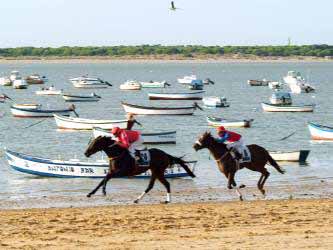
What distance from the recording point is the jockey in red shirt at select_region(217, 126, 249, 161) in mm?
28266

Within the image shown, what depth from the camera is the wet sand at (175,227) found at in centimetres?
1892

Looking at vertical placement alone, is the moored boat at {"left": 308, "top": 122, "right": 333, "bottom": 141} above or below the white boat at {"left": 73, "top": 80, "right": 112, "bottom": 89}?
above

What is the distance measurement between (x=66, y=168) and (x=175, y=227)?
1880 cm

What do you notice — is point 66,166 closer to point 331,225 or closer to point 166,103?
point 331,225

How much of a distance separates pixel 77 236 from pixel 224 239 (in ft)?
10.2

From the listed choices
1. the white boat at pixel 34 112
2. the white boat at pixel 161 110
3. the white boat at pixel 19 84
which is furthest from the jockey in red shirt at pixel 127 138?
the white boat at pixel 19 84

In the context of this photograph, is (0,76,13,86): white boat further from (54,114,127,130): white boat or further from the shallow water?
(54,114,127,130): white boat

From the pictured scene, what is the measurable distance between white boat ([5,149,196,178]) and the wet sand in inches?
475

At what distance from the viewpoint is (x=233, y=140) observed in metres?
28.6

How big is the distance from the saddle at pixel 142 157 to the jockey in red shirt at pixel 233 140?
2136 millimetres

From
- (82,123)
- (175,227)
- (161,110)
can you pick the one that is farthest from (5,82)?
(175,227)

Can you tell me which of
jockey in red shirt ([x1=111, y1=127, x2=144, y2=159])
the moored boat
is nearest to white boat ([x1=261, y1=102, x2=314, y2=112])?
the moored boat

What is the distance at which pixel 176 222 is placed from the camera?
22.4 metres

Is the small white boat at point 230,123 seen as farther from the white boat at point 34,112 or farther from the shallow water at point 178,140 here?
the white boat at point 34,112
